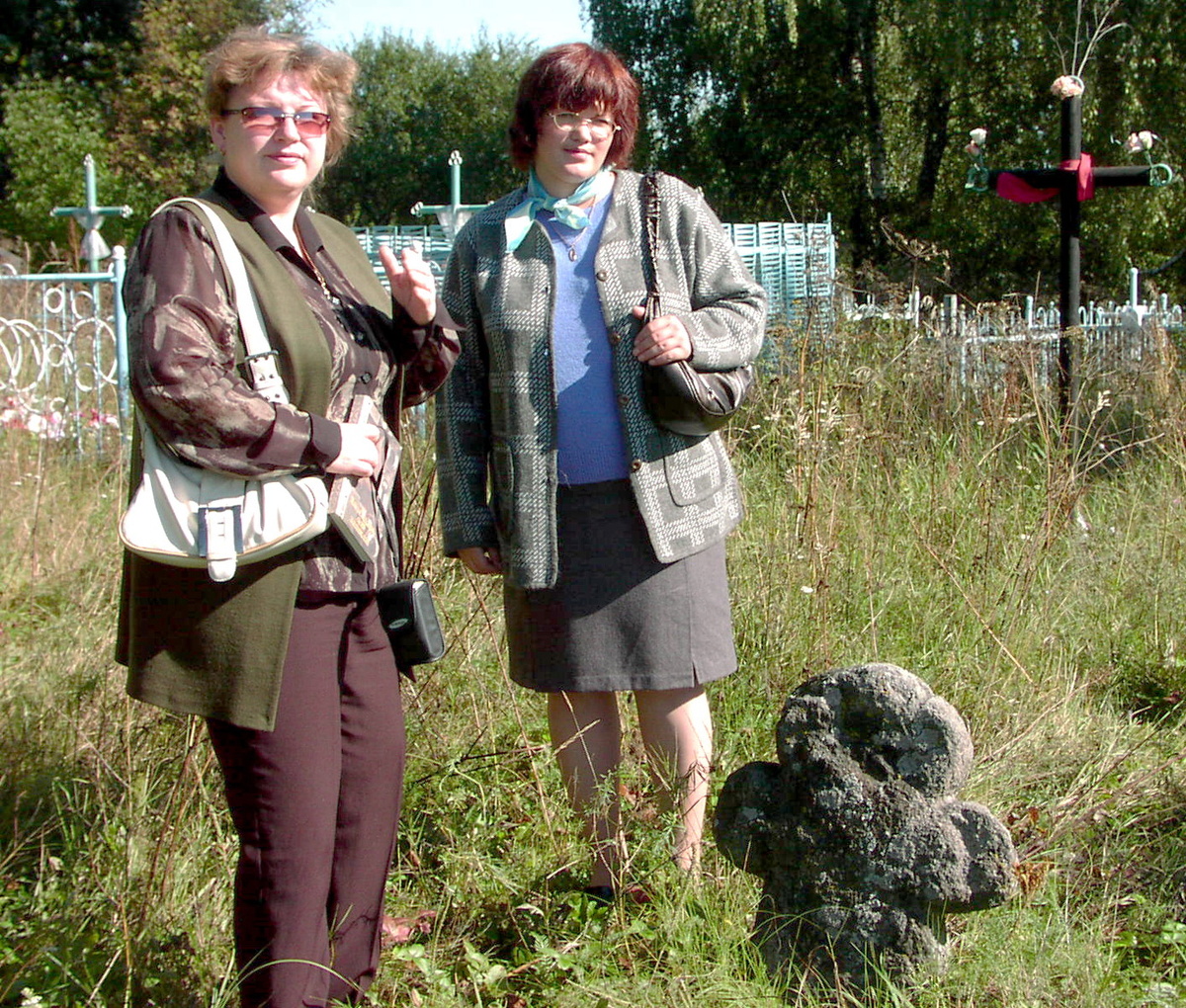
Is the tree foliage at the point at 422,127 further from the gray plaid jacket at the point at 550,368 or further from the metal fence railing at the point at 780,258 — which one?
the gray plaid jacket at the point at 550,368

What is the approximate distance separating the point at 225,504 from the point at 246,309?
30 cm

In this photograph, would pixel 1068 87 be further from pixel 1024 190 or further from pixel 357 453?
pixel 357 453

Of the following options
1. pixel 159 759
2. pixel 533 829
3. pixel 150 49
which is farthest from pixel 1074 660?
pixel 150 49

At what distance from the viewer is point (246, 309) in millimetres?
1891

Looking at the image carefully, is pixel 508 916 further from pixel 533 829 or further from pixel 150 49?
pixel 150 49

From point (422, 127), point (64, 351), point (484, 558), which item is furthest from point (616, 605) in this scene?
point (422, 127)

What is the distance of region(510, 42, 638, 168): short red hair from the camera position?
238 centimetres

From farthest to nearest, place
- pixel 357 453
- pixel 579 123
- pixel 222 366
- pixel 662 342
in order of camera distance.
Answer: pixel 579 123 → pixel 662 342 → pixel 357 453 → pixel 222 366

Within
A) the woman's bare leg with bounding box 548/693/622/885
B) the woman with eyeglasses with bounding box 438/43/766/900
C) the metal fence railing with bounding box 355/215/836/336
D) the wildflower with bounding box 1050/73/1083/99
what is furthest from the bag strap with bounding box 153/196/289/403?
the wildflower with bounding box 1050/73/1083/99

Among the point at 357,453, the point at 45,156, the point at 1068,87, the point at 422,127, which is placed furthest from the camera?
the point at 422,127

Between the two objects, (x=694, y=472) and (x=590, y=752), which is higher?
(x=694, y=472)

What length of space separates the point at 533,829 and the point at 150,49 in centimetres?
2343

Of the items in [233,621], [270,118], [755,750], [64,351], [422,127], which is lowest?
[755,750]

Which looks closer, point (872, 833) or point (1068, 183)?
point (872, 833)
